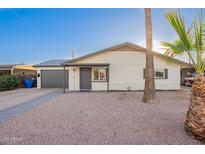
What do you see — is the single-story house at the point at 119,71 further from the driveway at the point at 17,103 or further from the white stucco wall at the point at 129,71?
the driveway at the point at 17,103

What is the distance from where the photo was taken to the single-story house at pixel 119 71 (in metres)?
14.2

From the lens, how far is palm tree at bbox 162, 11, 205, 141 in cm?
343

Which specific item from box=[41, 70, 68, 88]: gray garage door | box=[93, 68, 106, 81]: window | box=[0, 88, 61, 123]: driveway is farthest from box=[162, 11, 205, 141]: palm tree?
box=[41, 70, 68, 88]: gray garage door

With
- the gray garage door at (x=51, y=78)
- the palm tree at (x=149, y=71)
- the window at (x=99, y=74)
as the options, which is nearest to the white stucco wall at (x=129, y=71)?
the window at (x=99, y=74)

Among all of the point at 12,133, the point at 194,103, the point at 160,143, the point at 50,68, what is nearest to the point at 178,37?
the point at 194,103

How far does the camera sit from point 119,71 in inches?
562

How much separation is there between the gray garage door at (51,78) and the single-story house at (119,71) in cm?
396

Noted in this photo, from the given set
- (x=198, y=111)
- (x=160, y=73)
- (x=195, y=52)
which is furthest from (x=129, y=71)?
(x=198, y=111)

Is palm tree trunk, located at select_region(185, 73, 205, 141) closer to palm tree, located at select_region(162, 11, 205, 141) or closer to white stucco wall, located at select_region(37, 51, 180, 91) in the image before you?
palm tree, located at select_region(162, 11, 205, 141)

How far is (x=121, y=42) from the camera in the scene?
14195mm

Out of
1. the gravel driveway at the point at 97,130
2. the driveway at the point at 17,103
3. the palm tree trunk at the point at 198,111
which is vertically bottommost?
the gravel driveway at the point at 97,130
